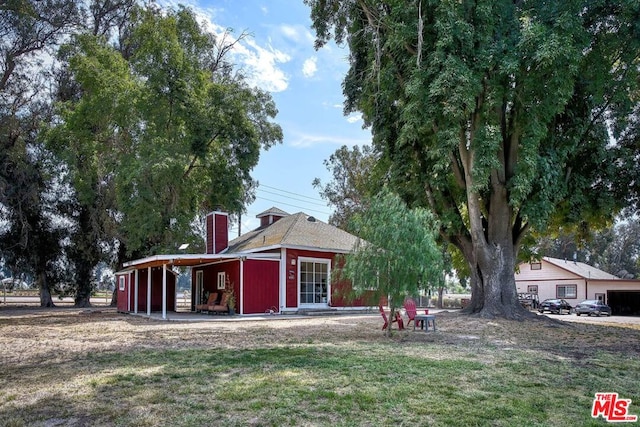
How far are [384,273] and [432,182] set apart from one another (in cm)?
812

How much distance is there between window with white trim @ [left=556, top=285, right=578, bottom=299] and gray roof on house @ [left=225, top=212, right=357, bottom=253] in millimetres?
22301

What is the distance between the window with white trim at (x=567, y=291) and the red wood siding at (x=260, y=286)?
2735 cm

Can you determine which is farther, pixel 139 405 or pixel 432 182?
pixel 432 182

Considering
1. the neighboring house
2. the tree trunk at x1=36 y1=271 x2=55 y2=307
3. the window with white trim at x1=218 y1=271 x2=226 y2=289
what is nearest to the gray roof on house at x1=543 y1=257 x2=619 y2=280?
the neighboring house

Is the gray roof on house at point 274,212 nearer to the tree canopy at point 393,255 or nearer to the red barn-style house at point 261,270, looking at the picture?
the red barn-style house at point 261,270

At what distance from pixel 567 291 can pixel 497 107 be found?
2725 centimetres

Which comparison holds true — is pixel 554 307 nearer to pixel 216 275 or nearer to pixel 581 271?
pixel 581 271

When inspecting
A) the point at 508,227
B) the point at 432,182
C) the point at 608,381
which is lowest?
the point at 608,381

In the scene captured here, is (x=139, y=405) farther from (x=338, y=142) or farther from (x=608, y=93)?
(x=338, y=142)

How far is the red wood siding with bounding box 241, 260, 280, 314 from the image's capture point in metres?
18.4

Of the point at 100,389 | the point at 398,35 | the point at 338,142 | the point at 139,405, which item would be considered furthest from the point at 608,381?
the point at 338,142

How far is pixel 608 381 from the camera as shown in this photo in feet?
20.2

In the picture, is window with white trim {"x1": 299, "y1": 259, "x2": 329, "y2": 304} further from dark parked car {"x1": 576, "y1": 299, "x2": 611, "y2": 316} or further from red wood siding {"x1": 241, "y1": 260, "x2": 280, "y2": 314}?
dark parked car {"x1": 576, "y1": 299, "x2": 611, "y2": 316}

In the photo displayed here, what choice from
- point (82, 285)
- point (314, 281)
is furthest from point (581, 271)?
point (82, 285)
